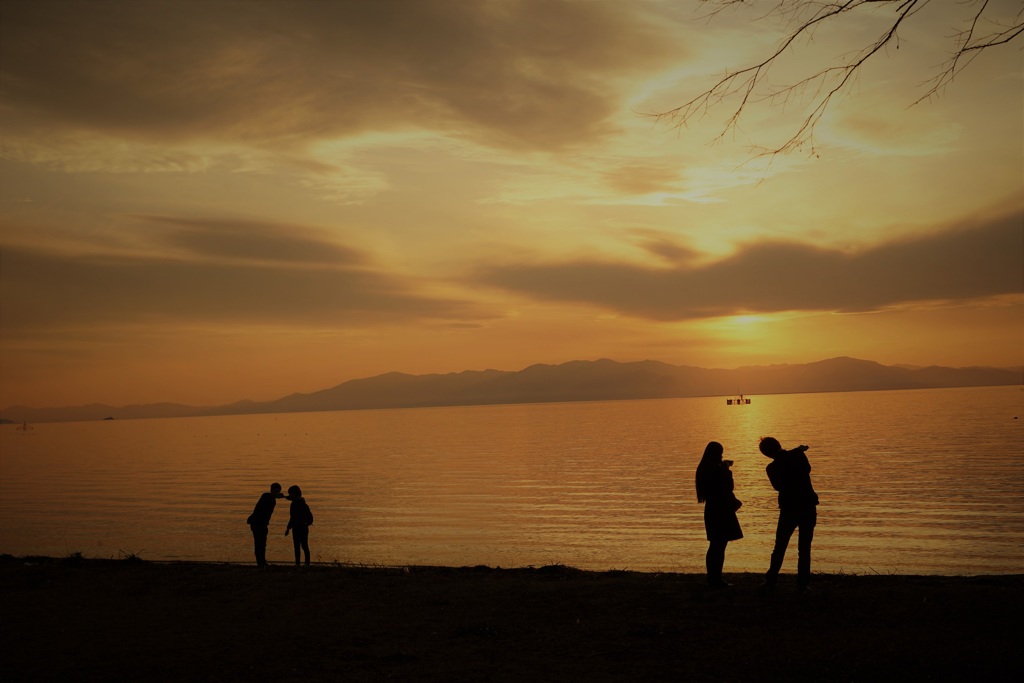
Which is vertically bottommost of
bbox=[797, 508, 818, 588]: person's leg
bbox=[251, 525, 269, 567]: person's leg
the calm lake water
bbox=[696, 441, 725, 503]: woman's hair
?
the calm lake water

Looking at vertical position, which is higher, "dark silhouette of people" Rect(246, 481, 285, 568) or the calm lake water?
"dark silhouette of people" Rect(246, 481, 285, 568)

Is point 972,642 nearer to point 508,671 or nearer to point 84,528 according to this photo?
point 508,671

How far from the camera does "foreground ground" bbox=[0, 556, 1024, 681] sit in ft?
27.9

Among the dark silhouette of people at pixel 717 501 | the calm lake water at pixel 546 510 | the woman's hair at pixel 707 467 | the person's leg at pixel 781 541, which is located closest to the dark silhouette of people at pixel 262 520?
the calm lake water at pixel 546 510

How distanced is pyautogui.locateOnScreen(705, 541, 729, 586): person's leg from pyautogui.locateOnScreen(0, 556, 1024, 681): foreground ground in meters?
0.38

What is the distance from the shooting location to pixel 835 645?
8.93 m

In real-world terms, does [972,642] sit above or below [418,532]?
above

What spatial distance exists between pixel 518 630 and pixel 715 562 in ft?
12.4

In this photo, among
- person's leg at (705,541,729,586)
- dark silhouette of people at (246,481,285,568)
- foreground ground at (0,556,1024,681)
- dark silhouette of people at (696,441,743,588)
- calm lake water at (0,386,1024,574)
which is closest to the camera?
foreground ground at (0,556,1024,681)

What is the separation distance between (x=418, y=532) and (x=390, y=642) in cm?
2081

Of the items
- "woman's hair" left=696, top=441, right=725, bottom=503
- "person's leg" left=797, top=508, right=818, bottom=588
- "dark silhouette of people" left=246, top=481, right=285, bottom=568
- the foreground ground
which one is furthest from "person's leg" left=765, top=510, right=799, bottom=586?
"dark silhouette of people" left=246, top=481, right=285, bottom=568

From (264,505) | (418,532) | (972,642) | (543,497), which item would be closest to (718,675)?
(972,642)

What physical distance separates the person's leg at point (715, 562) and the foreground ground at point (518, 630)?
380 mm

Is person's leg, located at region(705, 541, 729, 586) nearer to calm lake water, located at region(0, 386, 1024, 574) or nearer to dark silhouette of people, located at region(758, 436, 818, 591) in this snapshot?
dark silhouette of people, located at region(758, 436, 818, 591)
